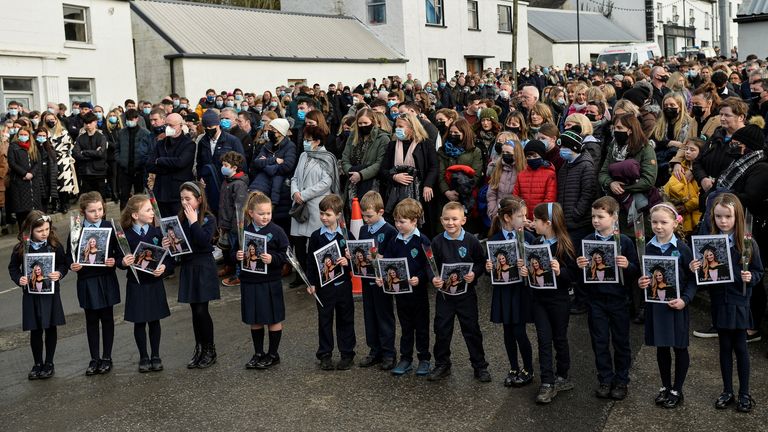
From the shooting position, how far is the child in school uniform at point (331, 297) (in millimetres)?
7441

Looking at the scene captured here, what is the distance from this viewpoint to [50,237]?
7.64m

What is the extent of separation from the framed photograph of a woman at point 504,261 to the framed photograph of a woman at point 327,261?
4.52 ft

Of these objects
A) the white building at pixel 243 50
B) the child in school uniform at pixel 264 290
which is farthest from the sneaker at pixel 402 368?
the white building at pixel 243 50

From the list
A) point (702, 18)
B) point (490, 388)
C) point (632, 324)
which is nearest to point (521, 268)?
point (490, 388)

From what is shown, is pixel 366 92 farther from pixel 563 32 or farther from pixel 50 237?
pixel 563 32

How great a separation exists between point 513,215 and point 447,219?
1.70 feet

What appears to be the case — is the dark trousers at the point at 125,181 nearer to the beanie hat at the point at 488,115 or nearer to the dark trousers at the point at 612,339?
the beanie hat at the point at 488,115

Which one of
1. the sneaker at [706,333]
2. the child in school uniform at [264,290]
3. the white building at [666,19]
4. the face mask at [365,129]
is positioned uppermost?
the white building at [666,19]

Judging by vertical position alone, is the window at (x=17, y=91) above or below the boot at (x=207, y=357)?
above

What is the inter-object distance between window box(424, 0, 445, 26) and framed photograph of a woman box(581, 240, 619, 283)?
3534cm

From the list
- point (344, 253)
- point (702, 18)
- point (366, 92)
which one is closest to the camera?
point (344, 253)

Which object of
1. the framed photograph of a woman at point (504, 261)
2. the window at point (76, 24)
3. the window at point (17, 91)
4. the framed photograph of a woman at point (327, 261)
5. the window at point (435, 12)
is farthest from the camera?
the window at point (435, 12)

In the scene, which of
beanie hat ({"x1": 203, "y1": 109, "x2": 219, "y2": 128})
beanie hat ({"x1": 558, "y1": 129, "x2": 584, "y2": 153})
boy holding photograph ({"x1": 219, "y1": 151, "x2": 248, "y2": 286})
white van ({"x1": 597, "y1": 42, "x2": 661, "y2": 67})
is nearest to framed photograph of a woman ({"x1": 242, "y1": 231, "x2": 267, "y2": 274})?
boy holding photograph ({"x1": 219, "y1": 151, "x2": 248, "y2": 286})

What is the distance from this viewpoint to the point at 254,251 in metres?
7.43
